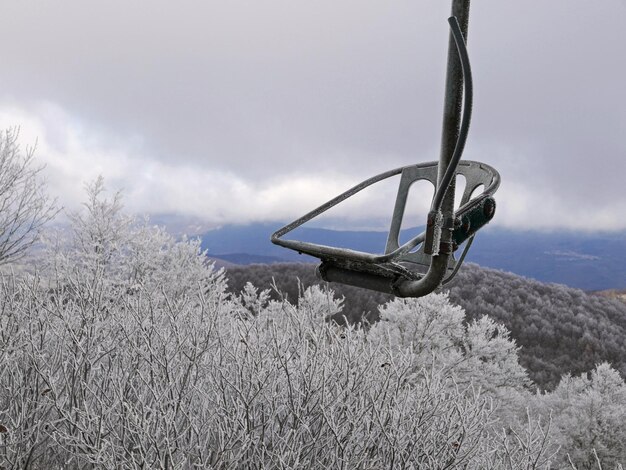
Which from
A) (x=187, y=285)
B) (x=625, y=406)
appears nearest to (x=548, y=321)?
(x=625, y=406)

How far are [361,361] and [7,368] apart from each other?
479cm

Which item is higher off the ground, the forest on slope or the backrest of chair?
the backrest of chair

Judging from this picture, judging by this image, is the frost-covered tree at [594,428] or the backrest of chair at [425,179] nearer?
the backrest of chair at [425,179]

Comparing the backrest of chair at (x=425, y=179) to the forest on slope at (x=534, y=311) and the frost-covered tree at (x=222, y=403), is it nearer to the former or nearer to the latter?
the frost-covered tree at (x=222, y=403)

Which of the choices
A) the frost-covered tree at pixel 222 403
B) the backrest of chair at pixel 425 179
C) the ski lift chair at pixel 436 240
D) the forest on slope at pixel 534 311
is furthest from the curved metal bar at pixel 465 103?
the forest on slope at pixel 534 311

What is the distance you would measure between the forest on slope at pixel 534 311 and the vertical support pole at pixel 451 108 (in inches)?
1662

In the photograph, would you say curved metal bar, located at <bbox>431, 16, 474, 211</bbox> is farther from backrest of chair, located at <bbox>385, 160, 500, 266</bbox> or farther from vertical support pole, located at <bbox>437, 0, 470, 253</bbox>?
backrest of chair, located at <bbox>385, 160, 500, 266</bbox>

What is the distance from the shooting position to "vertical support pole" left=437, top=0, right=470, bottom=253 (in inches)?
67.6

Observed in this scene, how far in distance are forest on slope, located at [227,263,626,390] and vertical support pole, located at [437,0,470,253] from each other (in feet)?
138

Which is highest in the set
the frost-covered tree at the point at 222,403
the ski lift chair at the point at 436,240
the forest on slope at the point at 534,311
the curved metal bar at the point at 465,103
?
the curved metal bar at the point at 465,103

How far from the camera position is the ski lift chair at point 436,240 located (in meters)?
1.67

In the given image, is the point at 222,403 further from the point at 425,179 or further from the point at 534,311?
the point at 534,311

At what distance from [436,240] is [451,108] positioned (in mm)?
457

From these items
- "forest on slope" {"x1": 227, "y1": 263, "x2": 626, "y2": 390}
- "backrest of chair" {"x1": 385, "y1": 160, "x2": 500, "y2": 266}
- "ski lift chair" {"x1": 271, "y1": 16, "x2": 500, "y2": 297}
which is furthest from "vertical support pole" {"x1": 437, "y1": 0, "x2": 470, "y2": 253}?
"forest on slope" {"x1": 227, "y1": 263, "x2": 626, "y2": 390}
